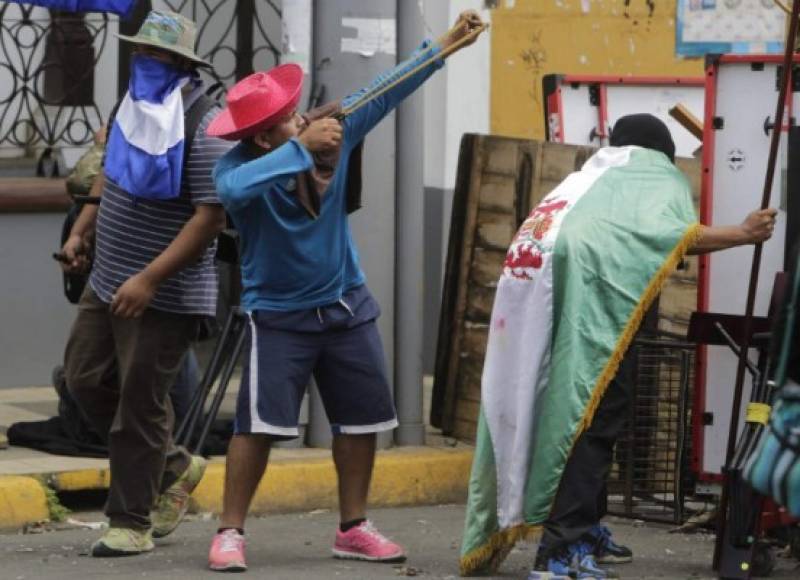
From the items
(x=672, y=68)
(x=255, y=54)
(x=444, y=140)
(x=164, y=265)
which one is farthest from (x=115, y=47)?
(x=164, y=265)

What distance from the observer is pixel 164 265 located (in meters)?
6.75

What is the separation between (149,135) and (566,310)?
1.50m

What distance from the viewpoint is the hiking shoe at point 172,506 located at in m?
7.26

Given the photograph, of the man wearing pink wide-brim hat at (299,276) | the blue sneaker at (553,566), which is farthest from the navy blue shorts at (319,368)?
the blue sneaker at (553,566)

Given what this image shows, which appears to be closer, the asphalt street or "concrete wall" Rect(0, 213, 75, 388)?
the asphalt street

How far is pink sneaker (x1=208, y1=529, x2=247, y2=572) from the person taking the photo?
680cm

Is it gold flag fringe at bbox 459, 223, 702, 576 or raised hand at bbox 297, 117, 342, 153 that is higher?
raised hand at bbox 297, 117, 342, 153

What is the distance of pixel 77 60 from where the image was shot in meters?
10.1

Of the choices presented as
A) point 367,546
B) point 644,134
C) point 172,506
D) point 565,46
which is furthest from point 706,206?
point 565,46

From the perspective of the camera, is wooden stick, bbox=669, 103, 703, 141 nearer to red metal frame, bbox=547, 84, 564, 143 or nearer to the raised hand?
red metal frame, bbox=547, 84, 564, 143

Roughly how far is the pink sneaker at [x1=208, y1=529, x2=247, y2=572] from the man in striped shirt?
35 cm

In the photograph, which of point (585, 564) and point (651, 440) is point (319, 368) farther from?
point (651, 440)

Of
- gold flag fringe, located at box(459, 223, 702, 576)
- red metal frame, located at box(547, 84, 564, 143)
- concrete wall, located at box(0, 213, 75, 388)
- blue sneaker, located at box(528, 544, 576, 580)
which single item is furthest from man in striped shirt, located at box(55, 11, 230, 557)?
concrete wall, located at box(0, 213, 75, 388)

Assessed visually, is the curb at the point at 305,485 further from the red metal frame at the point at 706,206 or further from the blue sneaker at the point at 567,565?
the blue sneaker at the point at 567,565
